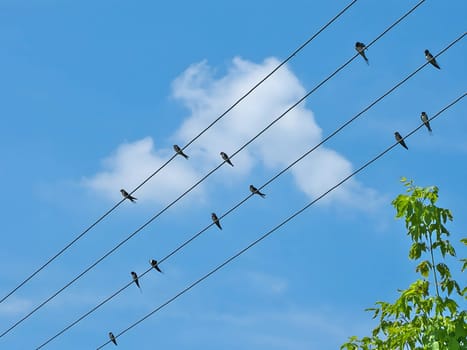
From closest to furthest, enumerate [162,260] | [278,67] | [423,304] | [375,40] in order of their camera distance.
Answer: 1. [375,40]
2. [278,67]
3. [423,304]
4. [162,260]

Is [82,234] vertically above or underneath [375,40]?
above

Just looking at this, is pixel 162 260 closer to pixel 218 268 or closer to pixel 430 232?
pixel 218 268

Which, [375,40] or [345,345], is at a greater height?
[375,40]

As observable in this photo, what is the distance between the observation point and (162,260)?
18.5m

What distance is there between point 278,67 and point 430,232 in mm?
3736

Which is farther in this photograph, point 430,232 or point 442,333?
point 430,232

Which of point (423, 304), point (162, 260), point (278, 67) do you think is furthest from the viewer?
point (162, 260)

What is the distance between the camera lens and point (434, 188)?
714 inches

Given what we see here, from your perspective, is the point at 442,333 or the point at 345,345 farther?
the point at 345,345

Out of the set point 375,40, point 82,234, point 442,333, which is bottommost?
point 442,333

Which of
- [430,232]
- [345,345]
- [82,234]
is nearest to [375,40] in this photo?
[430,232]

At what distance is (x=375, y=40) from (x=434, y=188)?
3.72 meters

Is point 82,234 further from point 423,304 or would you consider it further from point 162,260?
point 423,304

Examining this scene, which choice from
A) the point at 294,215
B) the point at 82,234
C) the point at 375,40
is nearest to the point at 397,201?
the point at 294,215
